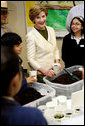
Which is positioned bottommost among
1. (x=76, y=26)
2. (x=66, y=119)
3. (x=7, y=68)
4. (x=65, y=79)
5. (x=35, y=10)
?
(x=66, y=119)

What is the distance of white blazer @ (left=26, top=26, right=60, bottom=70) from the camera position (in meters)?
1.23

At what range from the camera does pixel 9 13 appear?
1.19m

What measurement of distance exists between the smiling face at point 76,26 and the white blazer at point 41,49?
158mm

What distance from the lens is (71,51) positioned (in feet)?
4.36

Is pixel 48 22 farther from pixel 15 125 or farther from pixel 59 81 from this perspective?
pixel 15 125

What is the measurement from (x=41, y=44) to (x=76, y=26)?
276 mm

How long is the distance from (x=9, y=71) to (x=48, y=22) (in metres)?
0.93

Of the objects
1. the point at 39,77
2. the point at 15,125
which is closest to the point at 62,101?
the point at 39,77

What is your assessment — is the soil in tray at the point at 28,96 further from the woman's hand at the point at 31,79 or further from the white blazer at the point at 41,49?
the white blazer at the point at 41,49

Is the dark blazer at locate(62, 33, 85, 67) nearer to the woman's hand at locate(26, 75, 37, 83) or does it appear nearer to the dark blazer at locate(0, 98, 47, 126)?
the woman's hand at locate(26, 75, 37, 83)

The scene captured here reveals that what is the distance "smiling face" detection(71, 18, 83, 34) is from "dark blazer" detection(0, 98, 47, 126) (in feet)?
2.69

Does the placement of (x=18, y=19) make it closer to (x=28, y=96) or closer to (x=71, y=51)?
(x=71, y=51)

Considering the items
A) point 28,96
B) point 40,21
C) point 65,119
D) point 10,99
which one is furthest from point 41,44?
point 10,99

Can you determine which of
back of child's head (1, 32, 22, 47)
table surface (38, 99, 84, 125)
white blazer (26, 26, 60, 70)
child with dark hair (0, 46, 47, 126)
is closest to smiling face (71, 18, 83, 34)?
white blazer (26, 26, 60, 70)
